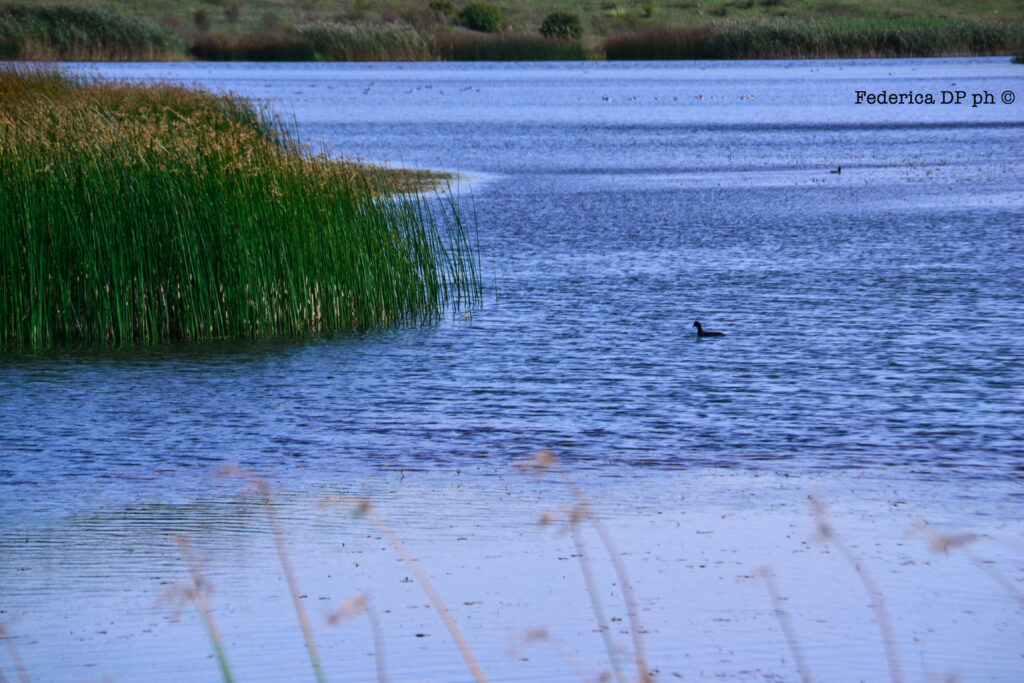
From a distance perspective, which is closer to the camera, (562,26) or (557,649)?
(557,649)

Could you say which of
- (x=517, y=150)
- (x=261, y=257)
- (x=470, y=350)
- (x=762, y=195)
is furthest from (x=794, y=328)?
(x=517, y=150)

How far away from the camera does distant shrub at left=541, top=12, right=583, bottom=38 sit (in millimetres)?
84062

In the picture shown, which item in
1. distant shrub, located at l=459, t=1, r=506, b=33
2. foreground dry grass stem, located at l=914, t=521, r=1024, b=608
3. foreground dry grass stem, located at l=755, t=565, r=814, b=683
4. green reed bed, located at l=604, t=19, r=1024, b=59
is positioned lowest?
foreground dry grass stem, located at l=914, t=521, r=1024, b=608

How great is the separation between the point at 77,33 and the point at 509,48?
28444 millimetres

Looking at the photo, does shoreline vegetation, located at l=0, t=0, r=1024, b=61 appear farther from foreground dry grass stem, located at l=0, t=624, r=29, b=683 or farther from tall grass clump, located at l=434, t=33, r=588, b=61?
foreground dry grass stem, located at l=0, t=624, r=29, b=683

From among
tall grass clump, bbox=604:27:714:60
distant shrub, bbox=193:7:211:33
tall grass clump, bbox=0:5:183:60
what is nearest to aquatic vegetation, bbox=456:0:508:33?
tall grass clump, bbox=604:27:714:60

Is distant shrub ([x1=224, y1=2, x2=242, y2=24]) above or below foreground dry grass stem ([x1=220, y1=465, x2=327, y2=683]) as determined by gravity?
above

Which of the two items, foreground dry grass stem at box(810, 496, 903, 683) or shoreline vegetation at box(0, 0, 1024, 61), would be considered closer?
foreground dry grass stem at box(810, 496, 903, 683)

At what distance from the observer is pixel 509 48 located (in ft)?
260

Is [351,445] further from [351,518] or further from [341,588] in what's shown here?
[341,588]

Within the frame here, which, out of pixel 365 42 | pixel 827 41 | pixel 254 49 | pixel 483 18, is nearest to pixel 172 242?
pixel 827 41

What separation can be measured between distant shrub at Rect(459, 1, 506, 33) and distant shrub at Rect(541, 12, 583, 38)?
6.64 m

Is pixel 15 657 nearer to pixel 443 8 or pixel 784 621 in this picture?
pixel 784 621

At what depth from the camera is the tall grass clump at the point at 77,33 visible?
54281 millimetres
